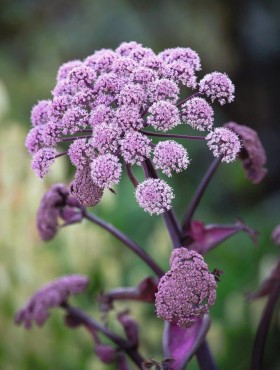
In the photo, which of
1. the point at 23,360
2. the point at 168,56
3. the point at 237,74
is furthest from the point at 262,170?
the point at 237,74

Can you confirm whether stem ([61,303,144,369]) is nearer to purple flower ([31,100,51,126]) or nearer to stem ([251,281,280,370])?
stem ([251,281,280,370])

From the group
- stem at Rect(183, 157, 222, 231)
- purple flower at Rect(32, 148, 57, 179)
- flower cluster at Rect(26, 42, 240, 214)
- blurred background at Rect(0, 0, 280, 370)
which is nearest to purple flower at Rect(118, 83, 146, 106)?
flower cluster at Rect(26, 42, 240, 214)

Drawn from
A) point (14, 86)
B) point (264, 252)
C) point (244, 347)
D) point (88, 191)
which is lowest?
point (244, 347)

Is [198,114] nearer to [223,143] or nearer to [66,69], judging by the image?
[223,143]

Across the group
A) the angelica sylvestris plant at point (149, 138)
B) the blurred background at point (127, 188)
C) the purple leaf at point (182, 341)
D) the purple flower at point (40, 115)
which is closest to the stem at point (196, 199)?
the angelica sylvestris plant at point (149, 138)

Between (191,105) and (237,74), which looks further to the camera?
(237,74)

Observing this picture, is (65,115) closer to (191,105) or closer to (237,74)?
(191,105)

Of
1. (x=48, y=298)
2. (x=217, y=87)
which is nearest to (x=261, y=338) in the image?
(x=48, y=298)
